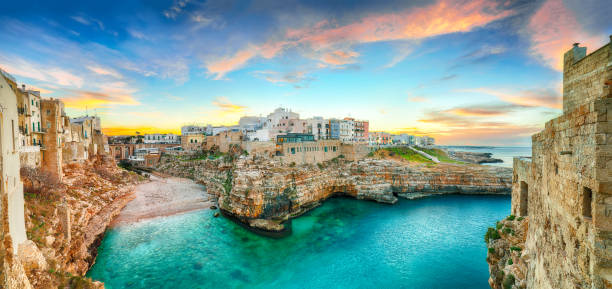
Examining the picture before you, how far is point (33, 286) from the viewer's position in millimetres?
8539

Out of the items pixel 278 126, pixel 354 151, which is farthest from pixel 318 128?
pixel 354 151

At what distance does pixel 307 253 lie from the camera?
1895cm

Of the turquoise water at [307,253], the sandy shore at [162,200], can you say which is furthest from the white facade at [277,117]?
the turquoise water at [307,253]

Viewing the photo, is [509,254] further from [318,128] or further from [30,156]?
[318,128]

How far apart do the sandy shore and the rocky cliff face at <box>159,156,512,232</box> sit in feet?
7.37

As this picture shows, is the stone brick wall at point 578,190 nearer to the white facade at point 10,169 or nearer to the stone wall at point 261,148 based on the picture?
the white facade at point 10,169

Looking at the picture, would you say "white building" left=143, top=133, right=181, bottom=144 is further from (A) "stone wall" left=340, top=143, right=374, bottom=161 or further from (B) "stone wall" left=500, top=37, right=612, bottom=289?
(B) "stone wall" left=500, top=37, right=612, bottom=289

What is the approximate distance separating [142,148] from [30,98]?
37.9 meters

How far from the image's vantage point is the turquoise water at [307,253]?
15438 mm

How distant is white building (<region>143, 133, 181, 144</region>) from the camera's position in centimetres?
6277

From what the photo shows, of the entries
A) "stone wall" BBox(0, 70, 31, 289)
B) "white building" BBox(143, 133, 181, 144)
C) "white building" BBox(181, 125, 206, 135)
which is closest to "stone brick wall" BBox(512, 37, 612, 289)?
"stone wall" BBox(0, 70, 31, 289)

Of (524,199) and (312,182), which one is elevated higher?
(524,199)

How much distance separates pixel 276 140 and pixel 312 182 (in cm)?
1120

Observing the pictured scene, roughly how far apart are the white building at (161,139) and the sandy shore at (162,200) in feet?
90.1
